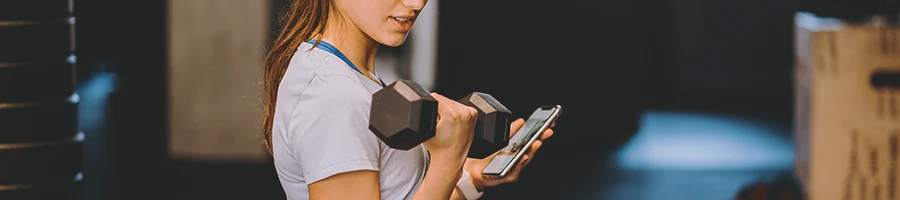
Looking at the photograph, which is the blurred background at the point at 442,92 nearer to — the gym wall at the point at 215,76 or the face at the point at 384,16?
the gym wall at the point at 215,76

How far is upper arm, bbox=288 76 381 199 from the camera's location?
1208 millimetres

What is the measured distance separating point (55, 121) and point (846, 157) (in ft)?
8.49

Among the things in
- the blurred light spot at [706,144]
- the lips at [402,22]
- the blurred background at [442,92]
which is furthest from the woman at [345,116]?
the blurred light spot at [706,144]

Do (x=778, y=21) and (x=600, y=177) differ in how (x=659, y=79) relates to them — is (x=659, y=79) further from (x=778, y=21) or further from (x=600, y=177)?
(x=600, y=177)

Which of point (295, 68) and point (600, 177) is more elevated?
point (295, 68)

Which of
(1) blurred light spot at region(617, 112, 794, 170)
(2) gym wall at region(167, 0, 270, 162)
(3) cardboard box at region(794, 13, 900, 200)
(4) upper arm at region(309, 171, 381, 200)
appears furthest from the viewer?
(1) blurred light spot at region(617, 112, 794, 170)

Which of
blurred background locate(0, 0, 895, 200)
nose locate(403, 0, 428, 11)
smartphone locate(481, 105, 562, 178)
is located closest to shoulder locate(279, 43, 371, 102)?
nose locate(403, 0, 428, 11)

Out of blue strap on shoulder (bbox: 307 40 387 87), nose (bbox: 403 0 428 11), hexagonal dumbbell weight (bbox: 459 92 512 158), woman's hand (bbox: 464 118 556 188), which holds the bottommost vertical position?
woman's hand (bbox: 464 118 556 188)

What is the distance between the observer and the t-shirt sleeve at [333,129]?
1207mm

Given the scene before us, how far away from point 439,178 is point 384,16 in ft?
0.66

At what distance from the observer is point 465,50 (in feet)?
20.2

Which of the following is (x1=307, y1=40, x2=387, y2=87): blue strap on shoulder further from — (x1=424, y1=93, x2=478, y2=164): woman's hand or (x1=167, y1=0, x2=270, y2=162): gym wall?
(x1=167, y1=0, x2=270, y2=162): gym wall

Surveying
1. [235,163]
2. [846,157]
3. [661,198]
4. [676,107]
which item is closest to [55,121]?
[846,157]

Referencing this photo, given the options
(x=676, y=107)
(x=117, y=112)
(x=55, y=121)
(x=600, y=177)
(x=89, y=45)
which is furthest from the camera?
(x=676, y=107)
